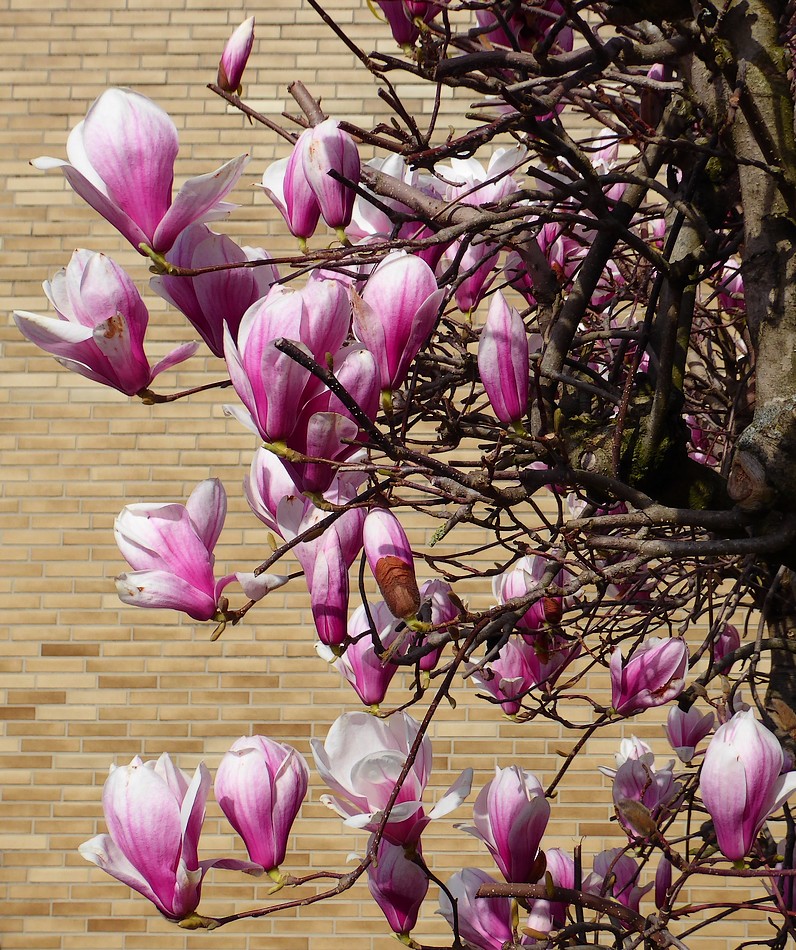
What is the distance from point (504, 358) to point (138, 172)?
0.29 meters

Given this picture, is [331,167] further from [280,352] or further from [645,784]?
[645,784]

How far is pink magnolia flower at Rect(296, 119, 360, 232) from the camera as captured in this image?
77 centimetres

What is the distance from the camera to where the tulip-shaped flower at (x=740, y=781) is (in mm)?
779

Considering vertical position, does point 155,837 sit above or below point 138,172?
below

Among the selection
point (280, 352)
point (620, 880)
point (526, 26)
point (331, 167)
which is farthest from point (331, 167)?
point (620, 880)

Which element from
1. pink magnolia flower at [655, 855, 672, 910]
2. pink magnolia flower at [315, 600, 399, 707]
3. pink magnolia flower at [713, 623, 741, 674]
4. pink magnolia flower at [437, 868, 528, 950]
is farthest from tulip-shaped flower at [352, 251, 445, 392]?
pink magnolia flower at [713, 623, 741, 674]

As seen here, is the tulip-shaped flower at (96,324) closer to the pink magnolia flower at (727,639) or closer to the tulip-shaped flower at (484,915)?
the tulip-shaped flower at (484,915)

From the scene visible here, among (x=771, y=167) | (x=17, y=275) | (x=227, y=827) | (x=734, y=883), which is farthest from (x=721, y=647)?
(x=17, y=275)

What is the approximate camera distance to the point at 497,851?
91 cm

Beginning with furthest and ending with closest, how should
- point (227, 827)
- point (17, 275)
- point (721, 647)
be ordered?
1. point (17, 275)
2. point (227, 827)
3. point (721, 647)

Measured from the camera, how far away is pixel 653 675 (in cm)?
126

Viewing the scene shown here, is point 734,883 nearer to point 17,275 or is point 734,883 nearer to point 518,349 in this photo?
point 518,349

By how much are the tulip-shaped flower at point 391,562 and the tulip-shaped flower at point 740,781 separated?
1.02 ft

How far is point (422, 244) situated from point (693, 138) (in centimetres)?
54
